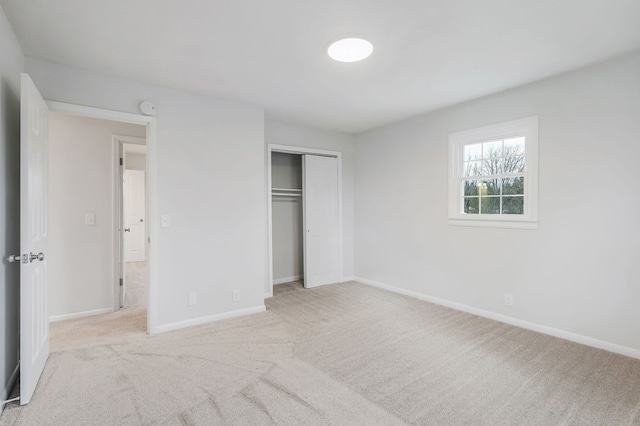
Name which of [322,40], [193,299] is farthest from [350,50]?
[193,299]

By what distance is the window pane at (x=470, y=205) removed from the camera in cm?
371

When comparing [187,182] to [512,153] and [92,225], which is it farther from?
[512,153]

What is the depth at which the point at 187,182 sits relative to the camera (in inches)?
129

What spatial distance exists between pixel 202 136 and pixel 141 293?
262 cm

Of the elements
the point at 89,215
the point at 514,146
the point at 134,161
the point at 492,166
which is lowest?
the point at 89,215

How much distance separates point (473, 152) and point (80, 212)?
15.1 feet

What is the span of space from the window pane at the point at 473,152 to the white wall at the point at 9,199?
416cm

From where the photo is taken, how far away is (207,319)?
11.2ft

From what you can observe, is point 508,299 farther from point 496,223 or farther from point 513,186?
point 513,186

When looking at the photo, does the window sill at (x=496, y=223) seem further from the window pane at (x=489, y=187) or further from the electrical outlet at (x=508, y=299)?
the electrical outlet at (x=508, y=299)

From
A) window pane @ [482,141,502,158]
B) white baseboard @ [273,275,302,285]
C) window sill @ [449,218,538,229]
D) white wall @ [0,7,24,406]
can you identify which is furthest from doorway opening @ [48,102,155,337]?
window pane @ [482,141,502,158]

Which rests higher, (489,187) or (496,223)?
(489,187)

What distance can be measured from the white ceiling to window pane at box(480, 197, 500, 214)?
1.17 metres

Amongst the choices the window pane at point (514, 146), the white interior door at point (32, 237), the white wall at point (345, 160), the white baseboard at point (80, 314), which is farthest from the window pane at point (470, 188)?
the white baseboard at point (80, 314)
